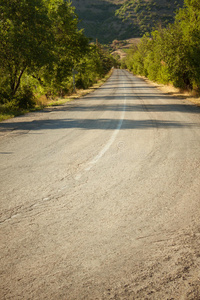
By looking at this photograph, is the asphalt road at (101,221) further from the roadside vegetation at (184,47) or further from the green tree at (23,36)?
the roadside vegetation at (184,47)

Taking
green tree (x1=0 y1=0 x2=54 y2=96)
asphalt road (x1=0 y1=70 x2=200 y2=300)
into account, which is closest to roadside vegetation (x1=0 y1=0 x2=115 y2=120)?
green tree (x1=0 y1=0 x2=54 y2=96)

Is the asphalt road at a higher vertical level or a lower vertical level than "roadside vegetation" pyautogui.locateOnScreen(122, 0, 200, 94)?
lower

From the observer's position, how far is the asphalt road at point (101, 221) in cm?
220

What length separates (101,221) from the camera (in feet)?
10.3

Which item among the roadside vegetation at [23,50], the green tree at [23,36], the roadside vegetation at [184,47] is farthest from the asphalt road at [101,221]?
the roadside vegetation at [184,47]

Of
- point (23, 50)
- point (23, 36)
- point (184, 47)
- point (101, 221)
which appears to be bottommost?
point (101, 221)

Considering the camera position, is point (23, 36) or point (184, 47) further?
point (184, 47)

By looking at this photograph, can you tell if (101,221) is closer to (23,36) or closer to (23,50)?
(23,50)

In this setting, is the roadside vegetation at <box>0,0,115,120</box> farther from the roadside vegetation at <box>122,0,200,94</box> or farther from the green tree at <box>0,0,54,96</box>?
the roadside vegetation at <box>122,0,200,94</box>

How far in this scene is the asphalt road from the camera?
86.6 inches

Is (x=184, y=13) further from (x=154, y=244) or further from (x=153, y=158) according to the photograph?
(x=154, y=244)

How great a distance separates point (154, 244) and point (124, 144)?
4.07 m

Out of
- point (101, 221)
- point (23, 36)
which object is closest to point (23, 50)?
point (23, 36)

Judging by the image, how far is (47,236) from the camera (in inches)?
113
